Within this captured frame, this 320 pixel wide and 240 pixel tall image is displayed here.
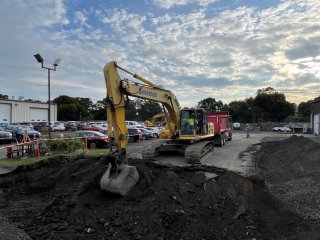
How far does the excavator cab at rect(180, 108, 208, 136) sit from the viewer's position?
19953mm

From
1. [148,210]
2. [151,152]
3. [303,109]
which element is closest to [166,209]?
[148,210]

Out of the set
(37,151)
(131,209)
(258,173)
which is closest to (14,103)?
(37,151)

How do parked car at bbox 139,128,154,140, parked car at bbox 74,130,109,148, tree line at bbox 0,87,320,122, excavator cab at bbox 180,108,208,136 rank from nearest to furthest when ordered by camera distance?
excavator cab at bbox 180,108,208,136
parked car at bbox 74,130,109,148
parked car at bbox 139,128,154,140
tree line at bbox 0,87,320,122

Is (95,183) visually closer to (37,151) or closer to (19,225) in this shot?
(19,225)

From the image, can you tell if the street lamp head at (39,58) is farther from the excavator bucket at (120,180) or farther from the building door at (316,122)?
the building door at (316,122)

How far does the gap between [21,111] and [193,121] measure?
60.3 m

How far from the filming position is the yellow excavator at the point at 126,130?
8828mm

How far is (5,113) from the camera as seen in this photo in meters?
69.3

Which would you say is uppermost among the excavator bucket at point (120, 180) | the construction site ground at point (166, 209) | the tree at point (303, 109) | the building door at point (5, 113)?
the tree at point (303, 109)

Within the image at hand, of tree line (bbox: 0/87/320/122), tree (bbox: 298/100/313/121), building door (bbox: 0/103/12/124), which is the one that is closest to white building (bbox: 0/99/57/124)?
building door (bbox: 0/103/12/124)

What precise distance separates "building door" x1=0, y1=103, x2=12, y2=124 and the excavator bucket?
214 ft

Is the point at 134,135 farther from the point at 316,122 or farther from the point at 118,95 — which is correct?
the point at 316,122

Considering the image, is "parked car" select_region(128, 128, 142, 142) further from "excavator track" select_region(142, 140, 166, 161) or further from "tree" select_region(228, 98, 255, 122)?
"tree" select_region(228, 98, 255, 122)

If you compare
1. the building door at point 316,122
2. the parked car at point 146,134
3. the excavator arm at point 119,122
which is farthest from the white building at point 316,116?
the excavator arm at point 119,122
